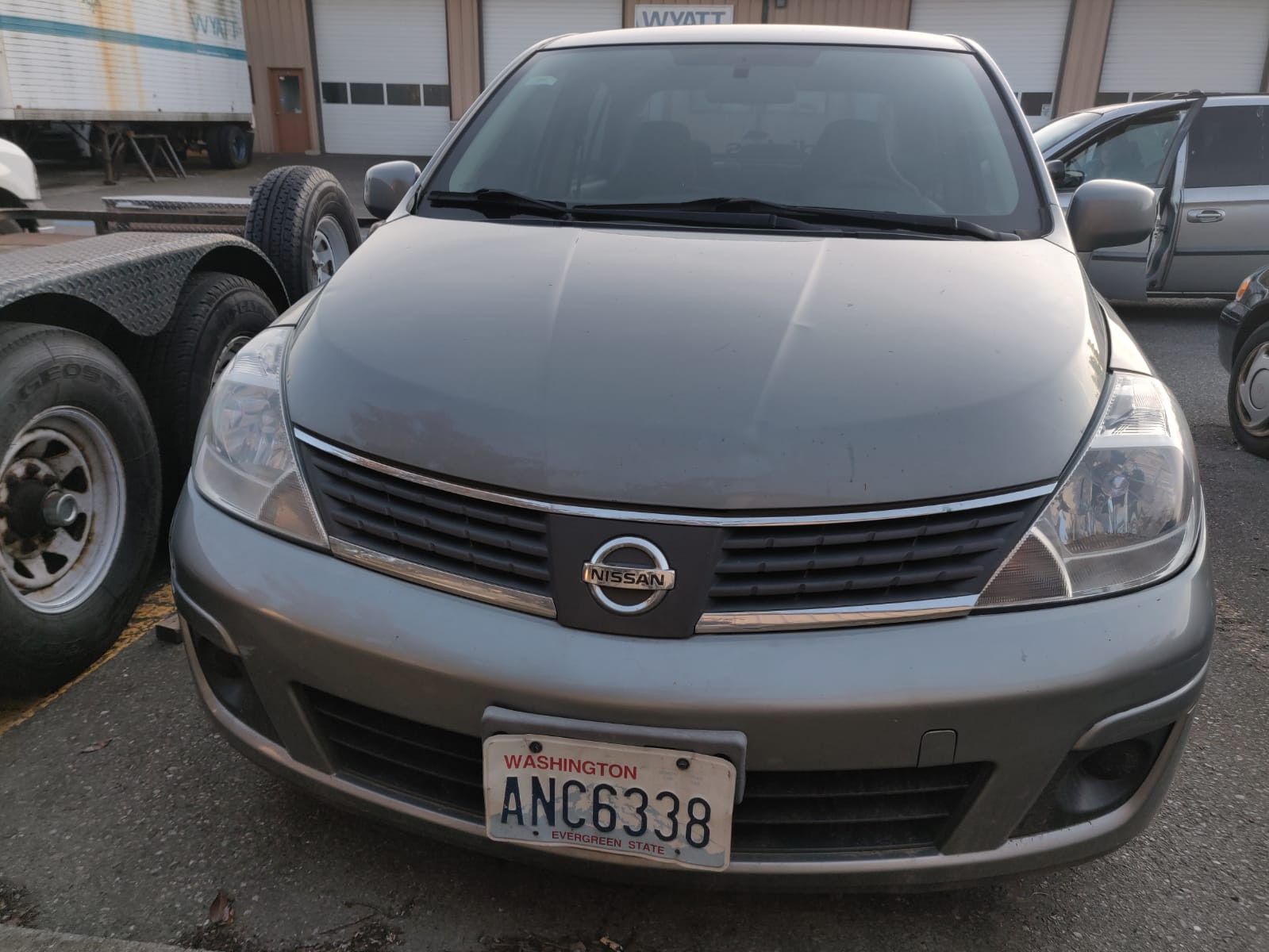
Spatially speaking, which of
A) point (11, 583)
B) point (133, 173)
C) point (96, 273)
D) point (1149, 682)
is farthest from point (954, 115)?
point (133, 173)

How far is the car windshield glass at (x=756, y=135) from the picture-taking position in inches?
90.7

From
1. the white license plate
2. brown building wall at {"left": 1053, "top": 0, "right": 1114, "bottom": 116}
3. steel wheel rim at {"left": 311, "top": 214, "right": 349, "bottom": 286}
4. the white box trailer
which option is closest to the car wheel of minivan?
the white license plate

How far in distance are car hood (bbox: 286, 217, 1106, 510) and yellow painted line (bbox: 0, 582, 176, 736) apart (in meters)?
1.22

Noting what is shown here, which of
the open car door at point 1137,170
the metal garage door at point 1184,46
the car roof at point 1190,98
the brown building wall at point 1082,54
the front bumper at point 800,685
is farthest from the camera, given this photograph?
the brown building wall at point 1082,54

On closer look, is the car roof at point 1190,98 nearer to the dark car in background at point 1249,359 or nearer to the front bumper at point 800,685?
the dark car in background at point 1249,359

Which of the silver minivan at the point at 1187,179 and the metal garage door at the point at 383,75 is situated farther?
the metal garage door at the point at 383,75

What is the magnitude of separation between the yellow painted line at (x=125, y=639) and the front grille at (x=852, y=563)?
1845 mm

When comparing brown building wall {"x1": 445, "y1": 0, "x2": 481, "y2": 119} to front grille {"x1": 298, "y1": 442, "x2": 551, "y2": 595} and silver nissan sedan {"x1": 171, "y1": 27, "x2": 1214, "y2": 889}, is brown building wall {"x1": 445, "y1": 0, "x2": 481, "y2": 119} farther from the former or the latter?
front grille {"x1": 298, "y1": 442, "x2": 551, "y2": 595}

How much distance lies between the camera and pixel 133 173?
17484mm

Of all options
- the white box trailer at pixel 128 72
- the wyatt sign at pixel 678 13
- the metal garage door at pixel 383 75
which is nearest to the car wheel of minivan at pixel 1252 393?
the white box trailer at pixel 128 72

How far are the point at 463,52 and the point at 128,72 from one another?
8612mm

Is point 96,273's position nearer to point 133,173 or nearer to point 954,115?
point 954,115

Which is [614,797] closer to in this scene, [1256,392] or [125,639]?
[125,639]

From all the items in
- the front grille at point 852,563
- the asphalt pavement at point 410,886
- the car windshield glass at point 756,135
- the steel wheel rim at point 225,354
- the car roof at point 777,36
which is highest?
the car roof at point 777,36
